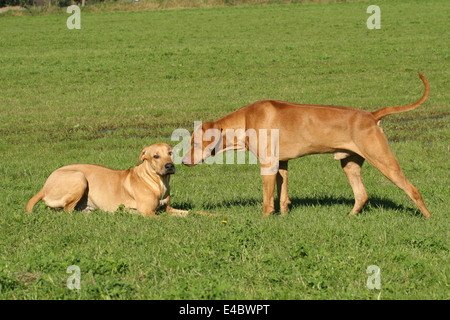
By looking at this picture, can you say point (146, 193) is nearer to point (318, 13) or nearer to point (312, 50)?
point (312, 50)

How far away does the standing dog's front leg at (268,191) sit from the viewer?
7621 mm

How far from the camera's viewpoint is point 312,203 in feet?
27.4

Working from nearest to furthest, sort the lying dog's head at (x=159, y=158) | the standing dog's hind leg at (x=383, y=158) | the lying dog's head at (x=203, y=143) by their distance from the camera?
the standing dog's hind leg at (x=383, y=158) → the lying dog's head at (x=159, y=158) → the lying dog's head at (x=203, y=143)

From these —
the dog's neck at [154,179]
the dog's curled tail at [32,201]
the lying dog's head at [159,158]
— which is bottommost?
the dog's curled tail at [32,201]

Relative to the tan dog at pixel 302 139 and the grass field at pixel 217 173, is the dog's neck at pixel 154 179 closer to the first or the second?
the tan dog at pixel 302 139

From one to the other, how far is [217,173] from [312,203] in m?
2.47

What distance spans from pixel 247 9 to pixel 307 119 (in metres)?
39.0

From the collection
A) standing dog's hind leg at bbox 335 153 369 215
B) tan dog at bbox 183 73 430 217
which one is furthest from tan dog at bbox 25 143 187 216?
standing dog's hind leg at bbox 335 153 369 215

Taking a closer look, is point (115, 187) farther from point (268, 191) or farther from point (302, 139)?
point (302, 139)

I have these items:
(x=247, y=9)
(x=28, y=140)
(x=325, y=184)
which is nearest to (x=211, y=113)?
(x=28, y=140)

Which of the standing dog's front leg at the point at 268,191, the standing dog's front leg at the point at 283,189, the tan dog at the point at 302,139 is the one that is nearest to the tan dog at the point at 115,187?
the tan dog at the point at 302,139

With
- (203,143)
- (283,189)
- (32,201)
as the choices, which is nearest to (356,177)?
(283,189)

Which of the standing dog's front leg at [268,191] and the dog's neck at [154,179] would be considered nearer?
the standing dog's front leg at [268,191]

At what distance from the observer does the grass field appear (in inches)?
211
